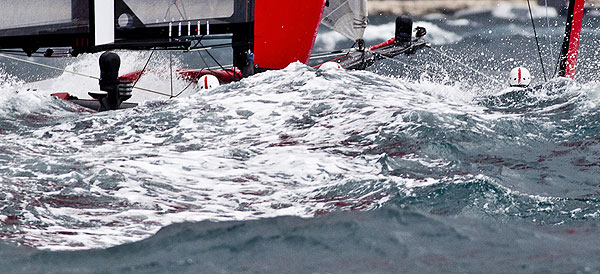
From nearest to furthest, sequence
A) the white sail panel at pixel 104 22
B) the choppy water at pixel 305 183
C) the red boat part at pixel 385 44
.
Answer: the choppy water at pixel 305 183 → the white sail panel at pixel 104 22 → the red boat part at pixel 385 44

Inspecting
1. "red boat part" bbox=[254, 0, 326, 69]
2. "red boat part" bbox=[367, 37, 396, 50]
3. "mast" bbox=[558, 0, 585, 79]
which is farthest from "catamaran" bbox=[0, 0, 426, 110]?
"mast" bbox=[558, 0, 585, 79]

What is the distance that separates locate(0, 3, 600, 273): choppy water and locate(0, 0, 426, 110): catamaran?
677 millimetres

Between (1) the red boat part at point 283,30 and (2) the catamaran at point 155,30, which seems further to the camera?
(1) the red boat part at point 283,30

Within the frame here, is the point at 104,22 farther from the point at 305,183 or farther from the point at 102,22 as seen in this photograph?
the point at 305,183

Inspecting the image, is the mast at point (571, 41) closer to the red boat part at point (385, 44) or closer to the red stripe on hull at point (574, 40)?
the red stripe on hull at point (574, 40)

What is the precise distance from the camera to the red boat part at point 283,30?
888 cm

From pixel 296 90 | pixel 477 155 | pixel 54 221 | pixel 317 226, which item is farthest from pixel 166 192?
pixel 296 90

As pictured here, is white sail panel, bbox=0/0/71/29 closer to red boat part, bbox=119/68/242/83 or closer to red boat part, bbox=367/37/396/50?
red boat part, bbox=119/68/242/83

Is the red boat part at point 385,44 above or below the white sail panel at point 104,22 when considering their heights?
below

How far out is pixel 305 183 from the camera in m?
4.45

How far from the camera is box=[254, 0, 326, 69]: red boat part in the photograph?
888cm

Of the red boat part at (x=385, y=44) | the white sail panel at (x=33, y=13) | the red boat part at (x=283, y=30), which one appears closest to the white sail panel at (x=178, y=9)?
the red boat part at (x=283, y=30)

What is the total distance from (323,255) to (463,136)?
2.96 meters

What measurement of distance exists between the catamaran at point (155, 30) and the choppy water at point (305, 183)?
68 cm
